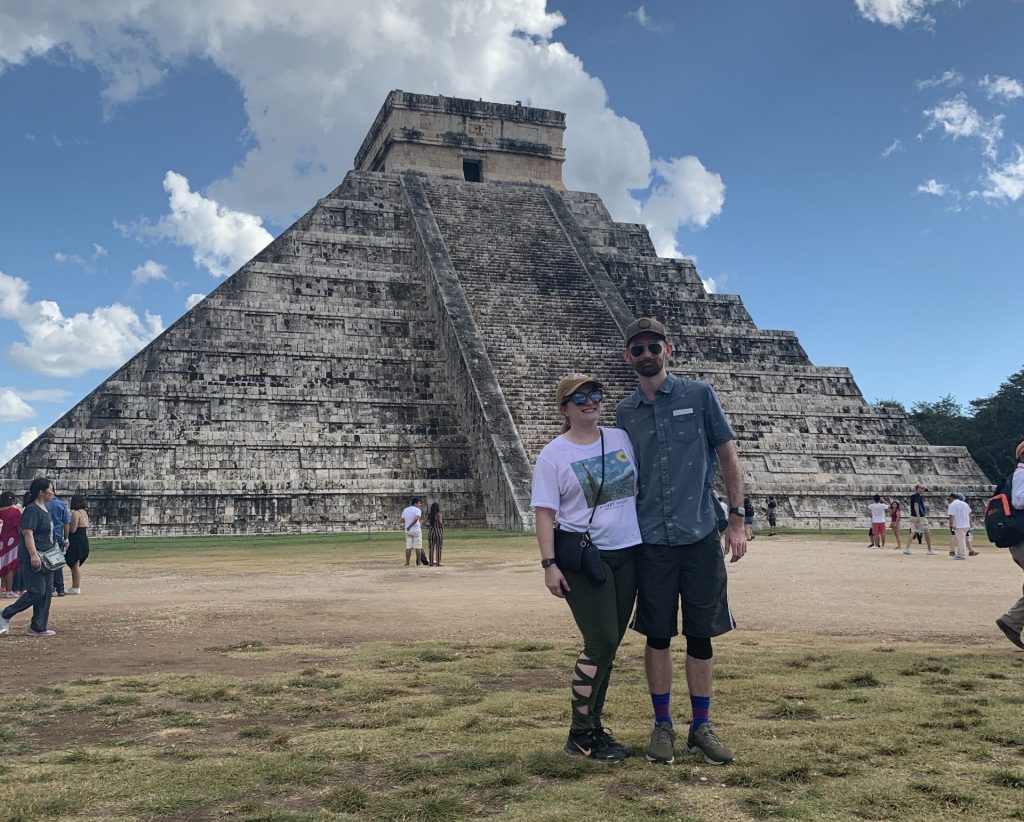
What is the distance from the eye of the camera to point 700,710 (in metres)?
4.00

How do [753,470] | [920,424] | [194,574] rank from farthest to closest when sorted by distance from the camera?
[920,424] → [753,470] → [194,574]

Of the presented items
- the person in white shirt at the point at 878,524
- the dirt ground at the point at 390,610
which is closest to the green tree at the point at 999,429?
the person in white shirt at the point at 878,524

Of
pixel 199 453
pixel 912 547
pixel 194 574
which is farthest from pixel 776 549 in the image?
pixel 199 453

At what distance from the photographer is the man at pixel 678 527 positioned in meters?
4.07

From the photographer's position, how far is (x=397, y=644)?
6.88m

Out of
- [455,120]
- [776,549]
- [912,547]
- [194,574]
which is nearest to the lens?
[194,574]

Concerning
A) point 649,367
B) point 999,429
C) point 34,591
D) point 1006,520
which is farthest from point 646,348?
point 999,429

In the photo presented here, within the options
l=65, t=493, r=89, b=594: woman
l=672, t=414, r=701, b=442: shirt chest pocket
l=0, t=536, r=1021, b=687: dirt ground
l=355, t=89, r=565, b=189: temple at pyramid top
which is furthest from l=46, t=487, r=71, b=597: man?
l=355, t=89, r=565, b=189: temple at pyramid top

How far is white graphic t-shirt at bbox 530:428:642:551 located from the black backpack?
12.4 feet

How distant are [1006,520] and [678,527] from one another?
3830 millimetres

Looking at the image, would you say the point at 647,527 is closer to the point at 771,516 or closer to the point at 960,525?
the point at 960,525

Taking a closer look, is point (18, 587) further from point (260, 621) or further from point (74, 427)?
point (74, 427)

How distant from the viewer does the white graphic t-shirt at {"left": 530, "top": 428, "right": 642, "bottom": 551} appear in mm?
4152

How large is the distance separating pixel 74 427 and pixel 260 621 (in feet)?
49.3
